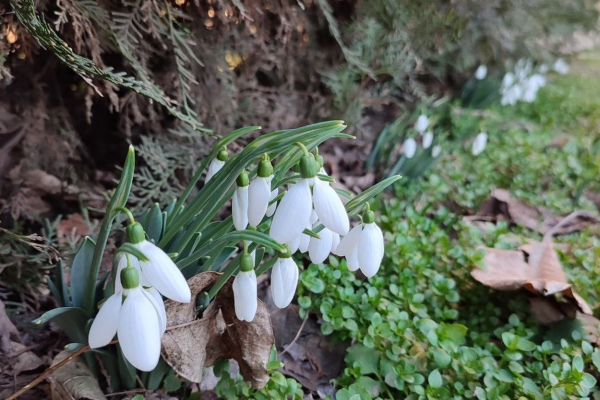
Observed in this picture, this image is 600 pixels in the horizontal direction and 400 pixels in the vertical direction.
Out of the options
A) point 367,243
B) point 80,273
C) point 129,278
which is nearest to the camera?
point 129,278

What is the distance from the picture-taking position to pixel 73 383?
3.38ft

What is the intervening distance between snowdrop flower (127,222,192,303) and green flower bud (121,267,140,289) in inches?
1.1

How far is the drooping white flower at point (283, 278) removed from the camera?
0.93 meters

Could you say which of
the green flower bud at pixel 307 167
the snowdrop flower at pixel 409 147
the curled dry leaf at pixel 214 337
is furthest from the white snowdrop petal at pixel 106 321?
the snowdrop flower at pixel 409 147

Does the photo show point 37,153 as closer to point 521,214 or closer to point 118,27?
point 118,27

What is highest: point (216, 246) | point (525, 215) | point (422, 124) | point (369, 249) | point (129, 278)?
point (129, 278)

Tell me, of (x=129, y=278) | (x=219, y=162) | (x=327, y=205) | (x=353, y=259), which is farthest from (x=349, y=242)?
(x=129, y=278)

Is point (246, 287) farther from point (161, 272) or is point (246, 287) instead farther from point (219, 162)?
point (219, 162)

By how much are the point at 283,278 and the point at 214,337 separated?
0.28 m

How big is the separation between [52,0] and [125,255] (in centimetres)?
93

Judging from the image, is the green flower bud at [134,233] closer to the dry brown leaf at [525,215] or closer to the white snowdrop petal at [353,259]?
the white snowdrop petal at [353,259]

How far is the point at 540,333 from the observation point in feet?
4.81

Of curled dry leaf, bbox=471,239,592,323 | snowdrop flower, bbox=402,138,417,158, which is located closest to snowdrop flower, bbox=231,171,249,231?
curled dry leaf, bbox=471,239,592,323

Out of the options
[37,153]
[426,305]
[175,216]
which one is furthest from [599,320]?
[37,153]
